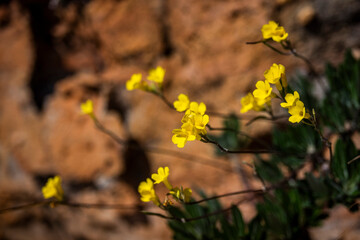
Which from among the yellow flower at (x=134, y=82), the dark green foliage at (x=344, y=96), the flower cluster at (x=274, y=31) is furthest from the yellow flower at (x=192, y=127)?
the dark green foliage at (x=344, y=96)

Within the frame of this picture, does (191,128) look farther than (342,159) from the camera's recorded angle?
No

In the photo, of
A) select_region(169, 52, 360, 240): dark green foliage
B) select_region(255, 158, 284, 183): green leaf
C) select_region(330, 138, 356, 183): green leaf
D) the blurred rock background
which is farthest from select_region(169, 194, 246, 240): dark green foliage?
the blurred rock background

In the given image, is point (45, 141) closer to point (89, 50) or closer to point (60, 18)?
point (89, 50)

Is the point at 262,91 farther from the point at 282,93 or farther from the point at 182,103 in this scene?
the point at 182,103

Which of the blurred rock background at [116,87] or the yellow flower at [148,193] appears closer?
the yellow flower at [148,193]

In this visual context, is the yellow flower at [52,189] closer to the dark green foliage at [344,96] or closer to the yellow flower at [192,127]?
the yellow flower at [192,127]

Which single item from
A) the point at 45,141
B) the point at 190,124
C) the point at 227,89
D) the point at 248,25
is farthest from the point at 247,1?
the point at 45,141

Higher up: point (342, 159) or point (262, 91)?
point (262, 91)

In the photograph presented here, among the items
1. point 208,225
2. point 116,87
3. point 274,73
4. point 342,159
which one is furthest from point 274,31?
point 116,87
